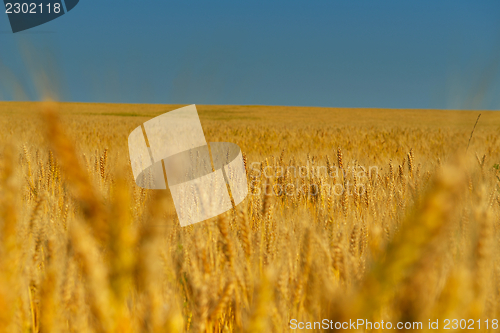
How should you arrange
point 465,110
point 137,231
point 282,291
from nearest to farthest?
point 465,110 → point 137,231 → point 282,291

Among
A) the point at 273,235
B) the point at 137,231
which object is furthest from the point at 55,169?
the point at 137,231

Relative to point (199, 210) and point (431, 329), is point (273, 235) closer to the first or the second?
point (199, 210)

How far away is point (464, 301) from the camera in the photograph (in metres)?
0.54

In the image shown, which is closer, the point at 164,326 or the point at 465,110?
the point at 465,110

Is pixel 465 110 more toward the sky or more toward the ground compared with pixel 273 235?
more toward the sky

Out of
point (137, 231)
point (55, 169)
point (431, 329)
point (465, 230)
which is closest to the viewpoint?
point (431, 329)

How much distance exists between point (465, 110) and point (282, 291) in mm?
516

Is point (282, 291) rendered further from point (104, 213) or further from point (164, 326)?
point (104, 213)

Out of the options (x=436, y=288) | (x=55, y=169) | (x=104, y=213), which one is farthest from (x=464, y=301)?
(x=55, y=169)

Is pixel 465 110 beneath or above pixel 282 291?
above

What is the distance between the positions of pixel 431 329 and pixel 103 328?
45 centimetres

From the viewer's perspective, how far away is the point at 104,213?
0.52 metres

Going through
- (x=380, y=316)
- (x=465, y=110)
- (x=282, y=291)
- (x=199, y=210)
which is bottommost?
(x=380, y=316)

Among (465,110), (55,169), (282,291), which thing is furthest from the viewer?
(55,169)
